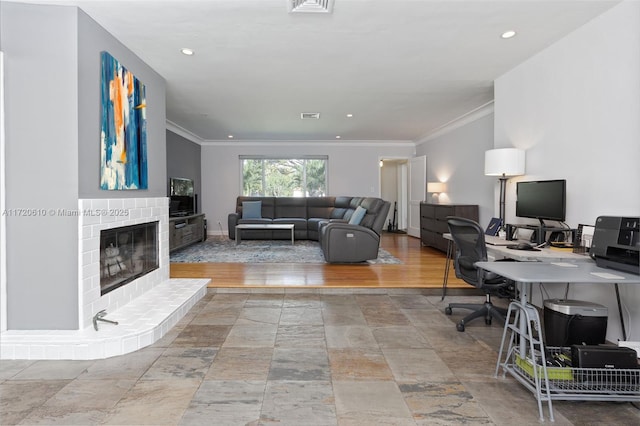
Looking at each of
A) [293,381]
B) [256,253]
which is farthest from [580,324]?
[256,253]

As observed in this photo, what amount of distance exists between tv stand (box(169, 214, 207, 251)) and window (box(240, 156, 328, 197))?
1885 mm

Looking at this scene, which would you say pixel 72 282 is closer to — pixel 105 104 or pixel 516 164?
pixel 105 104

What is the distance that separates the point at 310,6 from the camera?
254 cm

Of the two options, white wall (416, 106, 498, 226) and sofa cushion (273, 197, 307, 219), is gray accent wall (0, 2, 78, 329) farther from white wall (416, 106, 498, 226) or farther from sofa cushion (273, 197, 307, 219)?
sofa cushion (273, 197, 307, 219)

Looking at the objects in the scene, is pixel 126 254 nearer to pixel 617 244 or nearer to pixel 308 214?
pixel 617 244

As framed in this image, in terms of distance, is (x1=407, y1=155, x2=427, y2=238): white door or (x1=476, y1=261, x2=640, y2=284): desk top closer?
(x1=476, y1=261, x2=640, y2=284): desk top

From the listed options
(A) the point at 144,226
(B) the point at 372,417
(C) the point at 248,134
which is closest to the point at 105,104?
(A) the point at 144,226

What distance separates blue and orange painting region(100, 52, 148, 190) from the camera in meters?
2.85

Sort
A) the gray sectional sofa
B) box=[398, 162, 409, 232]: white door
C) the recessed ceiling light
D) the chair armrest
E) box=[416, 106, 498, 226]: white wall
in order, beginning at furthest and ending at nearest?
box=[398, 162, 409, 232]: white door, the chair armrest, box=[416, 106, 498, 226]: white wall, the gray sectional sofa, the recessed ceiling light

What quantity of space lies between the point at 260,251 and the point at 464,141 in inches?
160

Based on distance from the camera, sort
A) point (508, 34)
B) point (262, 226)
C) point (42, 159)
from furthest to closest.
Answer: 1. point (262, 226)
2. point (508, 34)
3. point (42, 159)

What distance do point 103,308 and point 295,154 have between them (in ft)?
21.7

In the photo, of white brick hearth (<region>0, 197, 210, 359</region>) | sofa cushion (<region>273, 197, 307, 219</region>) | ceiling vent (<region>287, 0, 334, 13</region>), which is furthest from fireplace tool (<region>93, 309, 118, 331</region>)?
sofa cushion (<region>273, 197, 307, 219</region>)

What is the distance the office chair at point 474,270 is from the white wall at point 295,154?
588cm
